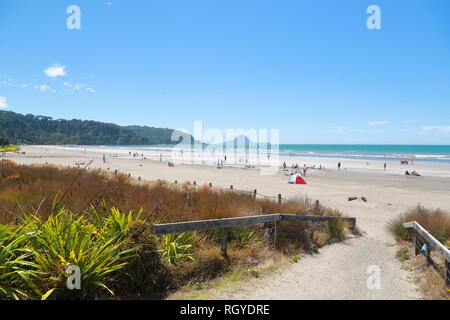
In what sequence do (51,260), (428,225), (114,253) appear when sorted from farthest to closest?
(428,225), (114,253), (51,260)

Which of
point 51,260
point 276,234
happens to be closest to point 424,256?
point 276,234

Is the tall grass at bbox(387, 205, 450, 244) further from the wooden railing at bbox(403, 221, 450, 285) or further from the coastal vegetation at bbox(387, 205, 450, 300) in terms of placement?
the wooden railing at bbox(403, 221, 450, 285)

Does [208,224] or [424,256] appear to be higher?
[208,224]

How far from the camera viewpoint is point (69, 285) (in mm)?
3318

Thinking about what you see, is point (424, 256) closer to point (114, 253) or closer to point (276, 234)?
point (276, 234)

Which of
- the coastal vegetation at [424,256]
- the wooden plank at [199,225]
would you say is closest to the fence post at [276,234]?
the wooden plank at [199,225]

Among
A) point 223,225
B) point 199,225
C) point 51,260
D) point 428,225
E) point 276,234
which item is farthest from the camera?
point 428,225

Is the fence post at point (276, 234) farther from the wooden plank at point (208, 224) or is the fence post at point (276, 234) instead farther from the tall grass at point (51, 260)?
the tall grass at point (51, 260)

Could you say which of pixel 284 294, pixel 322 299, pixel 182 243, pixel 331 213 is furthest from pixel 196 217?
pixel 331 213

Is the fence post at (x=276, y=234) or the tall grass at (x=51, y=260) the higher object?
the tall grass at (x=51, y=260)

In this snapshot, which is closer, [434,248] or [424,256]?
[434,248]

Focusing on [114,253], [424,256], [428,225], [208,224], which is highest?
[208,224]
